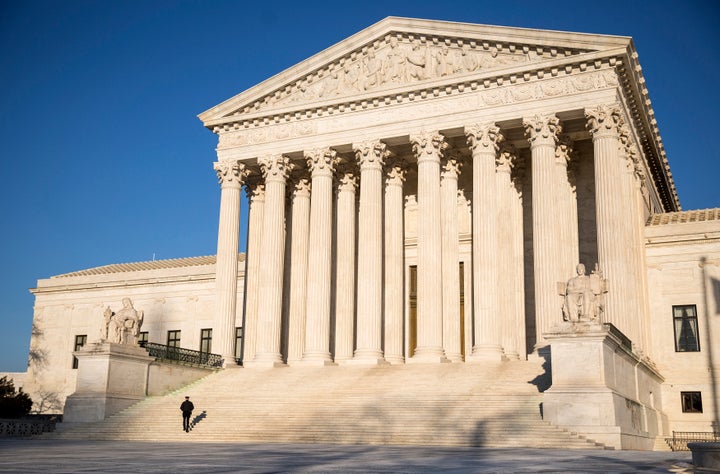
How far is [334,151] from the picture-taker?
143 ft

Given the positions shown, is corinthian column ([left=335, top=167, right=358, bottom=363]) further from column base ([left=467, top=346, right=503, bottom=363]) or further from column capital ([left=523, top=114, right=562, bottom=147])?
column capital ([left=523, top=114, right=562, bottom=147])

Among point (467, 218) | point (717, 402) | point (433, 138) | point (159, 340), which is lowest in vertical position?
point (717, 402)

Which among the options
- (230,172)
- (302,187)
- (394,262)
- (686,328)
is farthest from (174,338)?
(686,328)

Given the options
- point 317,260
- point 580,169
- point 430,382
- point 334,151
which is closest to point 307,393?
point 430,382

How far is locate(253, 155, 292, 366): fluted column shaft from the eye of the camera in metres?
43.0

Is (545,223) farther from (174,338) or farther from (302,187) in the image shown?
(174,338)

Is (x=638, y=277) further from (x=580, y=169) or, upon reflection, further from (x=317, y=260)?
(x=317, y=260)

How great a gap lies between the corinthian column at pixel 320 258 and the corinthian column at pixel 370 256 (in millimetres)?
1973

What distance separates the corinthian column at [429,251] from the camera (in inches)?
1519

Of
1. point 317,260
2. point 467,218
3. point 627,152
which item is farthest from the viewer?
point 467,218

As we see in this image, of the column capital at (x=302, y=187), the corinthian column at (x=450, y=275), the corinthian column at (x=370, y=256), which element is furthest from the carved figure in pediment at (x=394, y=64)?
the column capital at (x=302, y=187)

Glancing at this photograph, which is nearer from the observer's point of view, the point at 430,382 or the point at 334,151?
the point at 430,382

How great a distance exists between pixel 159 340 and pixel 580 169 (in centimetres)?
3281

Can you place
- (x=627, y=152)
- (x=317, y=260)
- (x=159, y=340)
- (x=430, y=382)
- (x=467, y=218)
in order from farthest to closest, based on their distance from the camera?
(x=159, y=340), (x=467, y=218), (x=317, y=260), (x=627, y=152), (x=430, y=382)
